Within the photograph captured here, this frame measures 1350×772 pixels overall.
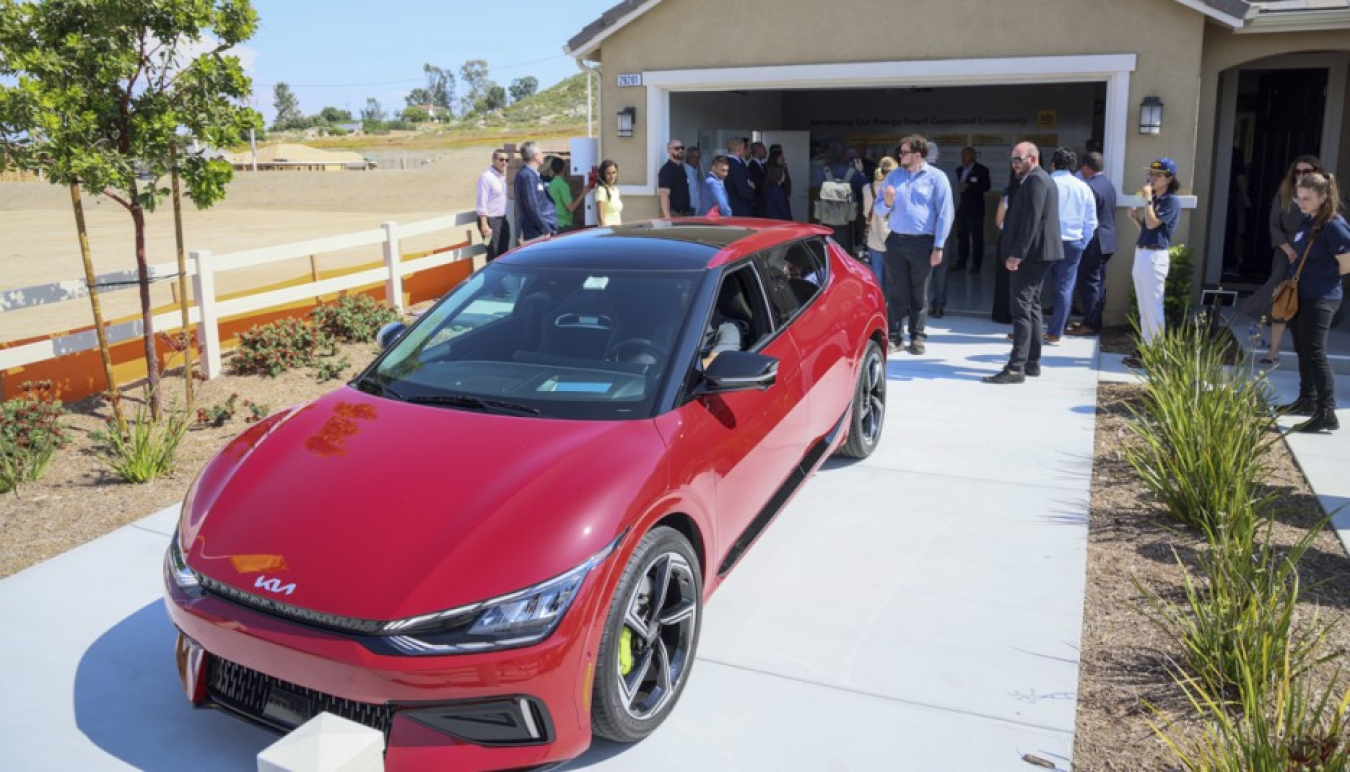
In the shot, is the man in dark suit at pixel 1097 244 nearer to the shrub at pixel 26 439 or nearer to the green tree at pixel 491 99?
the shrub at pixel 26 439

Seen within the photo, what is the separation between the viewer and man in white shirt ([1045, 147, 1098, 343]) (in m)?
9.94

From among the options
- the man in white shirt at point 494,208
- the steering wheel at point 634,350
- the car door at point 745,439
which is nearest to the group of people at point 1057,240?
the car door at point 745,439

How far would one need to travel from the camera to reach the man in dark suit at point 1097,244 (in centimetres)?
1080

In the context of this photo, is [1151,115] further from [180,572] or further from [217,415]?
[180,572]

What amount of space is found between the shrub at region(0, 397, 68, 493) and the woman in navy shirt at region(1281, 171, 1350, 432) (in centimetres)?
815

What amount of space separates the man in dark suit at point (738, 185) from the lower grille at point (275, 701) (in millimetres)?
11300

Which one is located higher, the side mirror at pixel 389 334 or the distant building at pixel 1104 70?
the distant building at pixel 1104 70

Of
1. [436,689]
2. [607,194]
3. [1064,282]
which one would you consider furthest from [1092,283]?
[436,689]

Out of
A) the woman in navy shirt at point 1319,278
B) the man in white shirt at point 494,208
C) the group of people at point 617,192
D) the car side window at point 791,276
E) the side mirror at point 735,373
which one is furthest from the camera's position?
the man in white shirt at point 494,208

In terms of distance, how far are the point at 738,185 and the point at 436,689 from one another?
1180 centimetres

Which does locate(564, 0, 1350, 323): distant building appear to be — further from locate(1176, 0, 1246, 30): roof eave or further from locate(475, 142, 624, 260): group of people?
locate(475, 142, 624, 260): group of people

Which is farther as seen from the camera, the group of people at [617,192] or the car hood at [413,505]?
the group of people at [617,192]

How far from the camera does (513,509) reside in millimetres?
3447

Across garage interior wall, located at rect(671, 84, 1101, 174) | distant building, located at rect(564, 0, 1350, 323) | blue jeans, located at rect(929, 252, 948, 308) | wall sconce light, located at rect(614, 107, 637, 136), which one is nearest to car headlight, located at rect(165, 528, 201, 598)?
blue jeans, located at rect(929, 252, 948, 308)
